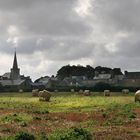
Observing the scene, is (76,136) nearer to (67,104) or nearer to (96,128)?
(96,128)

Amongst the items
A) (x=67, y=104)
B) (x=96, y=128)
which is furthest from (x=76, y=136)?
(x=67, y=104)

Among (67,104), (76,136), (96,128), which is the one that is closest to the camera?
(76,136)

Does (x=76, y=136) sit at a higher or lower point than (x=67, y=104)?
lower

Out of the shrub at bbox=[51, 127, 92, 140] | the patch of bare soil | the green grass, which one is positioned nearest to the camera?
the shrub at bbox=[51, 127, 92, 140]

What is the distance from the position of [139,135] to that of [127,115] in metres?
11.0

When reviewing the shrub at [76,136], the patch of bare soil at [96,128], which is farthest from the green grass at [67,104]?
the shrub at [76,136]

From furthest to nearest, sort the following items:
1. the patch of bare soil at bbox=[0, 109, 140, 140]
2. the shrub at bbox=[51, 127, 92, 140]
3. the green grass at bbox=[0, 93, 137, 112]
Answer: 1. the green grass at bbox=[0, 93, 137, 112]
2. the patch of bare soil at bbox=[0, 109, 140, 140]
3. the shrub at bbox=[51, 127, 92, 140]

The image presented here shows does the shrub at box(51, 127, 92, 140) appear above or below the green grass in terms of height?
below

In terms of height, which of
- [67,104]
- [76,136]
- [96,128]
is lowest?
[76,136]

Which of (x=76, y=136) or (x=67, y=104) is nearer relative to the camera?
(x=76, y=136)

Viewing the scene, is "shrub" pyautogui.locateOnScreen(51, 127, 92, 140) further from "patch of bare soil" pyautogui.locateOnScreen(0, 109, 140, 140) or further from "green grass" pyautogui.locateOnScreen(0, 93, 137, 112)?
"green grass" pyautogui.locateOnScreen(0, 93, 137, 112)

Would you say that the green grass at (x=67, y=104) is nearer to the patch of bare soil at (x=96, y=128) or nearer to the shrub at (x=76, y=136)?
the patch of bare soil at (x=96, y=128)

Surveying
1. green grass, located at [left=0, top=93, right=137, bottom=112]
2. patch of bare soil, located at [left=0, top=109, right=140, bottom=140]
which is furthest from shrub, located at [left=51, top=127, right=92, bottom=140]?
green grass, located at [left=0, top=93, right=137, bottom=112]

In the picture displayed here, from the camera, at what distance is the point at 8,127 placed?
28.8 m
